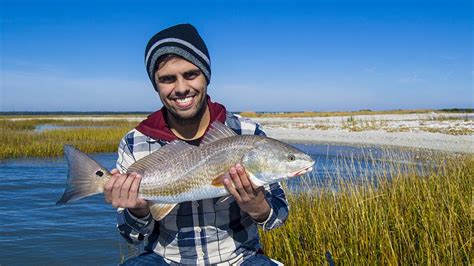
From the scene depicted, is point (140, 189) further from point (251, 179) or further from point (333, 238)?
point (333, 238)

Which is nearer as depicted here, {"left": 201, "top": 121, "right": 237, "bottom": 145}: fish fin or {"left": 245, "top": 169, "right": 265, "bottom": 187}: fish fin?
{"left": 245, "top": 169, "right": 265, "bottom": 187}: fish fin

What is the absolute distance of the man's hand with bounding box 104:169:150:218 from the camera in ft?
10.4

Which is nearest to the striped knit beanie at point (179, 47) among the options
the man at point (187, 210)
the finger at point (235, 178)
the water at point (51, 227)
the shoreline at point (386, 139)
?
the man at point (187, 210)

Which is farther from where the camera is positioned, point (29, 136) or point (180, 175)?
point (29, 136)

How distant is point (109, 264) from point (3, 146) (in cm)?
1554

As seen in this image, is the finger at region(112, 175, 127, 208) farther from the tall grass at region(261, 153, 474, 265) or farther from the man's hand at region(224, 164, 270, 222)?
the tall grass at region(261, 153, 474, 265)

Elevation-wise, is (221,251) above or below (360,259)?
above

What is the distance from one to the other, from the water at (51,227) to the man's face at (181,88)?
5.12m

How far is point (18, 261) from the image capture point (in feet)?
26.0

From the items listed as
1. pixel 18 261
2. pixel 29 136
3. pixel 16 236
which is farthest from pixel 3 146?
pixel 18 261

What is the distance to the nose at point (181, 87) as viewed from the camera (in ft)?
11.1

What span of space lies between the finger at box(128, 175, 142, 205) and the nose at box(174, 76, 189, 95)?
73 centimetres

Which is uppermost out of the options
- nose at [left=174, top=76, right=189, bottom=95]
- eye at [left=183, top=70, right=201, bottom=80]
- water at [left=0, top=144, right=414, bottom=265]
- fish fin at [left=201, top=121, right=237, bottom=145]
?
eye at [left=183, top=70, right=201, bottom=80]

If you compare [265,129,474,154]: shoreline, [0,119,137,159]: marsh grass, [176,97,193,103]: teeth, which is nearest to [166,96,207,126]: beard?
[176,97,193,103]: teeth
